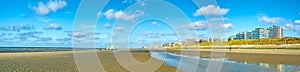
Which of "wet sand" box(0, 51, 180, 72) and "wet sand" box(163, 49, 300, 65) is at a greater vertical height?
"wet sand" box(163, 49, 300, 65)

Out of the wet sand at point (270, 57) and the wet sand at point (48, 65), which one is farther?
the wet sand at point (270, 57)

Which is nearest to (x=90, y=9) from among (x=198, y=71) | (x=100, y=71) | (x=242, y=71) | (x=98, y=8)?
(x=98, y=8)

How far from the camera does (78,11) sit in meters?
13.0

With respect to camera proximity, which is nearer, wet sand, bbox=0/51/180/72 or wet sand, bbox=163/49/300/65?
wet sand, bbox=0/51/180/72

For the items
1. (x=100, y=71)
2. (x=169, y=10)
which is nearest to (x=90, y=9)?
(x=100, y=71)

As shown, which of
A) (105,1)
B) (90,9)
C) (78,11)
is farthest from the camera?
(105,1)

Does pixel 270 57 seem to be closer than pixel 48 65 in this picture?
No

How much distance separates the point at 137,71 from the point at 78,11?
7213mm

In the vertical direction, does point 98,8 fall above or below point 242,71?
above

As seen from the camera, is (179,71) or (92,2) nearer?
(92,2)

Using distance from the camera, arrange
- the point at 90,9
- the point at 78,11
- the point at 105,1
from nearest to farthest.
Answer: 1. the point at 78,11
2. the point at 90,9
3. the point at 105,1

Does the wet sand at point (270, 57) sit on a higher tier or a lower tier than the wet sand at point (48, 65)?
higher

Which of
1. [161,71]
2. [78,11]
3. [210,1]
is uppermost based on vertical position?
[210,1]

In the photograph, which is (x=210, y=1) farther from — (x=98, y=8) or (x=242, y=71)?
(x=98, y=8)
